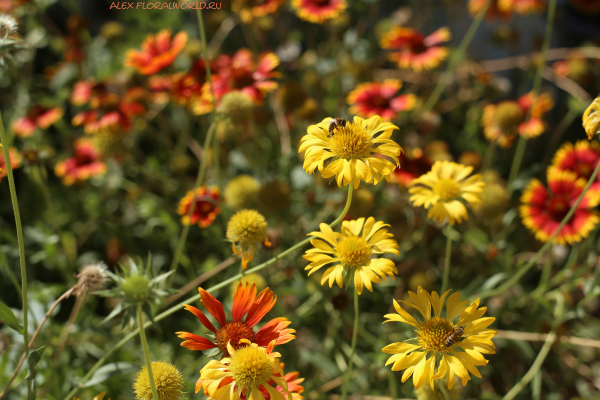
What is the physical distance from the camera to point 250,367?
81cm

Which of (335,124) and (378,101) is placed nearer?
(335,124)

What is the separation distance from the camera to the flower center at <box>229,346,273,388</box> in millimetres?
805

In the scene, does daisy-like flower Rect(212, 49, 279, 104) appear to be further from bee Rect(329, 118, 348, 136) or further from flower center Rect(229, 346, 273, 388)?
flower center Rect(229, 346, 273, 388)

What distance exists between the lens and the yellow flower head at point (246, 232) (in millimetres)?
1064

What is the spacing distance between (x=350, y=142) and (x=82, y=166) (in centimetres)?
147

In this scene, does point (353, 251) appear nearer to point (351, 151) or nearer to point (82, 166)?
point (351, 151)

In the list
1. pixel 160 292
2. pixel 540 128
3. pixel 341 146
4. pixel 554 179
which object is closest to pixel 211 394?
pixel 160 292

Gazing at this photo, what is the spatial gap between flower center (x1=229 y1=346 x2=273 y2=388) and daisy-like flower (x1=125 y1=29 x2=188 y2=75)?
1.24 m

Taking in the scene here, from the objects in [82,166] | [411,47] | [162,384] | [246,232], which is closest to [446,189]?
[246,232]

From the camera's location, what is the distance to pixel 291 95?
186 centimetres

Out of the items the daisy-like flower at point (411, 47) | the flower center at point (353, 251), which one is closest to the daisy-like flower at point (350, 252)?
the flower center at point (353, 251)

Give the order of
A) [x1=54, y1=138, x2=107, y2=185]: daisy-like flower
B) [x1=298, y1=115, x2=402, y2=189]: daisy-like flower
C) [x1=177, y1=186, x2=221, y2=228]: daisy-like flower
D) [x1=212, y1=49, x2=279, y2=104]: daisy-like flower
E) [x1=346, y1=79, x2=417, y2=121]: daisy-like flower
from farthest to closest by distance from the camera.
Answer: [x1=54, y1=138, x2=107, y2=185]: daisy-like flower, [x1=346, y1=79, x2=417, y2=121]: daisy-like flower, [x1=212, y1=49, x2=279, y2=104]: daisy-like flower, [x1=177, y1=186, x2=221, y2=228]: daisy-like flower, [x1=298, y1=115, x2=402, y2=189]: daisy-like flower

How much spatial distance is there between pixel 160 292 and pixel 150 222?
1.03 metres

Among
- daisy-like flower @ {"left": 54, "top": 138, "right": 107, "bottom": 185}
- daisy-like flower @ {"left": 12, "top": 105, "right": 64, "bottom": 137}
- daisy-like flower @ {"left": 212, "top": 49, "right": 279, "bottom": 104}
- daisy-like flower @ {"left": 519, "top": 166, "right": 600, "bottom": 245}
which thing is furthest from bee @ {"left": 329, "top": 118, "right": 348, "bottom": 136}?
daisy-like flower @ {"left": 12, "top": 105, "right": 64, "bottom": 137}
